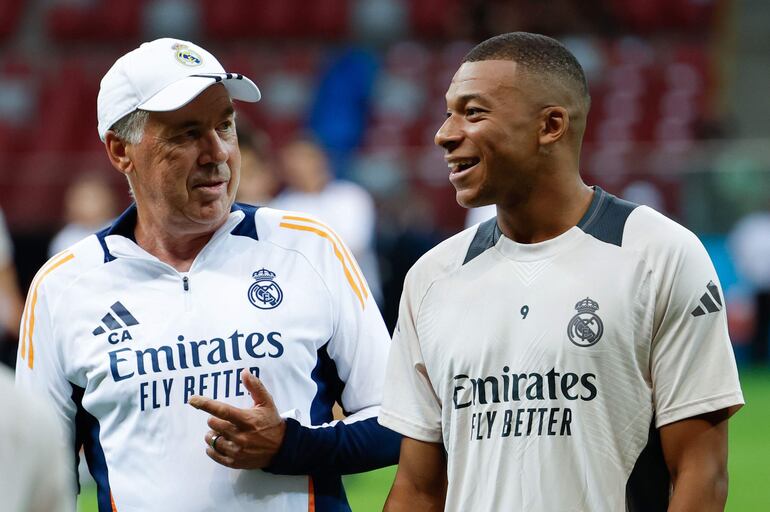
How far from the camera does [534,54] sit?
3.00 metres

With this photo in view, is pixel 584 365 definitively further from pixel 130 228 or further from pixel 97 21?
pixel 97 21

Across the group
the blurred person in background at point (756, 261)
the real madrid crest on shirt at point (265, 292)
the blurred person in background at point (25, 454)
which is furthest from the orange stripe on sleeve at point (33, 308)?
the blurred person in background at point (756, 261)

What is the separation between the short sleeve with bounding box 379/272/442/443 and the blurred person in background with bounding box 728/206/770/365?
11161mm

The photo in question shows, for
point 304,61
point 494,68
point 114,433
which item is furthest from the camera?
point 304,61

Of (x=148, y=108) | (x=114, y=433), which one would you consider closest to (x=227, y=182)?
(x=148, y=108)

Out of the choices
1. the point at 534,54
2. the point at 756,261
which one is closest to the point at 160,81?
the point at 534,54

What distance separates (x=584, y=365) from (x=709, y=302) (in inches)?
11.8

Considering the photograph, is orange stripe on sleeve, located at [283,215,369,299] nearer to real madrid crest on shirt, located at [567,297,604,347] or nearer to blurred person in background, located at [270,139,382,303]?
real madrid crest on shirt, located at [567,297,604,347]

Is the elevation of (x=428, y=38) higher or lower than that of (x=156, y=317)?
higher

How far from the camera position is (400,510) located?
3.11m

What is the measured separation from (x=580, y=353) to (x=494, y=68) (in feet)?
2.23

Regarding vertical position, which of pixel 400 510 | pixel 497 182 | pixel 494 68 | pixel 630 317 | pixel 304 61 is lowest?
pixel 400 510

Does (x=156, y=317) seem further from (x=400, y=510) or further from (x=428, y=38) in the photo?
(x=428, y=38)

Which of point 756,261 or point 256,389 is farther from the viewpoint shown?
point 756,261
